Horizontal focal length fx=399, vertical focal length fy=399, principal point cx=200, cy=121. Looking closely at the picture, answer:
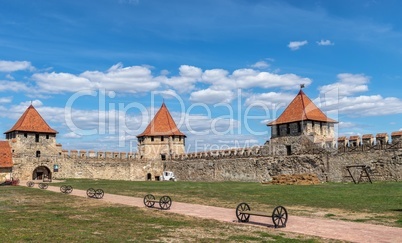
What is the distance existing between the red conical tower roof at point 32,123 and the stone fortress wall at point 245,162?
2.68 meters

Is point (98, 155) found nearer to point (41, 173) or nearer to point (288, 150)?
point (41, 173)

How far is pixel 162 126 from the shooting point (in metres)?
48.6

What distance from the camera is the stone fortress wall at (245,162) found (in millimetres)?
25906

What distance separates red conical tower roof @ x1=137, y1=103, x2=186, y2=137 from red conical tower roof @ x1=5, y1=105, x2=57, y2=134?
11.3 metres

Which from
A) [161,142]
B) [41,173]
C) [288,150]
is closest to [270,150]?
[288,150]

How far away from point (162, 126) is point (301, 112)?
2088 cm

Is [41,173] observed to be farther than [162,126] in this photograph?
No

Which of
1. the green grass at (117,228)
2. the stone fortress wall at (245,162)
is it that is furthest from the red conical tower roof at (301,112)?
the green grass at (117,228)

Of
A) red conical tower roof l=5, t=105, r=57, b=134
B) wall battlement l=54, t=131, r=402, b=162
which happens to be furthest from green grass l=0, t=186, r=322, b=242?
red conical tower roof l=5, t=105, r=57, b=134

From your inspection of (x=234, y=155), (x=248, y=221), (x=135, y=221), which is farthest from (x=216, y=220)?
(x=234, y=155)

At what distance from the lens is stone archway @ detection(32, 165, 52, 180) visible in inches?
1603

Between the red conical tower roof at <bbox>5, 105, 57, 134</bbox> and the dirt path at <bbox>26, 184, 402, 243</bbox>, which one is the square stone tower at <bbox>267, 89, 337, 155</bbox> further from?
the red conical tower roof at <bbox>5, 105, 57, 134</bbox>

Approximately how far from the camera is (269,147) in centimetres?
3450

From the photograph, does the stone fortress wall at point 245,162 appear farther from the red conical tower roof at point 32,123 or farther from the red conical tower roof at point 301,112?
the red conical tower roof at point 32,123
